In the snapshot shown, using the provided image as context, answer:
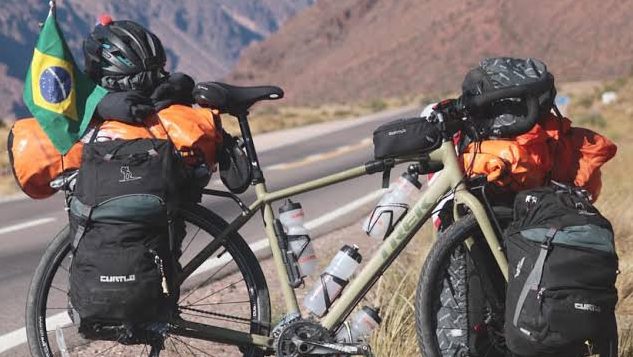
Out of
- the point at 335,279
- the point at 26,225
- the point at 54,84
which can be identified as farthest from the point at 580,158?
the point at 26,225

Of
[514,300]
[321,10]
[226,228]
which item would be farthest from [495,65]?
[321,10]

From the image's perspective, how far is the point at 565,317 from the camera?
3.47 meters

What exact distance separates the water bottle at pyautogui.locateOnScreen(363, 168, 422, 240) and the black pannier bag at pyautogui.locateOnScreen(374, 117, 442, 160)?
11 cm

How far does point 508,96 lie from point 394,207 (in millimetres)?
702

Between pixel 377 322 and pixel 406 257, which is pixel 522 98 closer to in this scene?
pixel 377 322

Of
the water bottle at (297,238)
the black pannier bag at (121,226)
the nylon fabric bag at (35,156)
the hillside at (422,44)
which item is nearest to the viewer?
the black pannier bag at (121,226)

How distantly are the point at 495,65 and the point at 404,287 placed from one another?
1.61 m

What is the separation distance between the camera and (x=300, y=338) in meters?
3.80

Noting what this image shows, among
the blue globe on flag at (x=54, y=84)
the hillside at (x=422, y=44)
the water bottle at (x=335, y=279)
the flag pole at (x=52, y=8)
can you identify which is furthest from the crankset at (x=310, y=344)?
the hillside at (x=422, y=44)

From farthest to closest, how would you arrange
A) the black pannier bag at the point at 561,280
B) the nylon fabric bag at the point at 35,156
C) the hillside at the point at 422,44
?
the hillside at the point at 422,44 < the nylon fabric bag at the point at 35,156 < the black pannier bag at the point at 561,280

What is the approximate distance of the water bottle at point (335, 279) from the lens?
3.88 m

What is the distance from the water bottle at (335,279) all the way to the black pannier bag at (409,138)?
464 millimetres

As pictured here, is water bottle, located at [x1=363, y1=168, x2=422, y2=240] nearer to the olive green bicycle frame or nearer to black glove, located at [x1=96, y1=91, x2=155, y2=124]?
the olive green bicycle frame

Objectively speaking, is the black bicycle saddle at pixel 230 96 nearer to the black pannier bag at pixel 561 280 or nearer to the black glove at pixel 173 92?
the black glove at pixel 173 92
